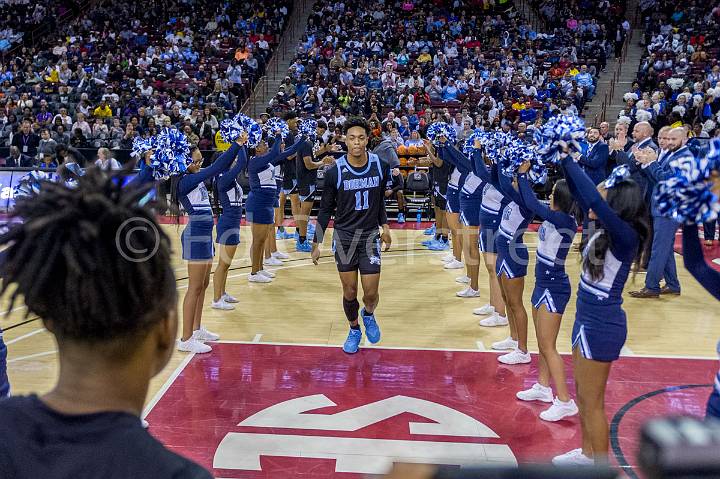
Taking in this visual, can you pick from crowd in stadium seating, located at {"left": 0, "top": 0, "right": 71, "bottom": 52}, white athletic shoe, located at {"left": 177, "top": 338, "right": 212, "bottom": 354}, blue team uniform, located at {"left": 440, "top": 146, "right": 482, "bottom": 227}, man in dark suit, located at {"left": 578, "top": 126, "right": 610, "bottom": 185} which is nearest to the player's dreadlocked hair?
white athletic shoe, located at {"left": 177, "top": 338, "right": 212, "bottom": 354}

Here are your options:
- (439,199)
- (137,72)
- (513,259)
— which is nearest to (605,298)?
(513,259)

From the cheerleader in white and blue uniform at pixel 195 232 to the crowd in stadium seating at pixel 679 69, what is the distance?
8585 mm

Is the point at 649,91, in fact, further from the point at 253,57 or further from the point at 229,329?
the point at 229,329

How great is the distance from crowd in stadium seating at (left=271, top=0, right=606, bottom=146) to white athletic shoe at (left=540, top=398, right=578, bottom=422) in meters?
9.36

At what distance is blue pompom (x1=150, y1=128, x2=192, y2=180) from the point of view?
502 centimetres

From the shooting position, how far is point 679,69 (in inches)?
646

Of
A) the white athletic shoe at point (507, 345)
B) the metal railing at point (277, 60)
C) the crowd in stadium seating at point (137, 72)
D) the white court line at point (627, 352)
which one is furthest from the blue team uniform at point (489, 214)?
the metal railing at point (277, 60)

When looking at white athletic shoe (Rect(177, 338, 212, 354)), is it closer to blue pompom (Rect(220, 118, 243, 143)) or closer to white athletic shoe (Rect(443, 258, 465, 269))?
blue pompom (Rect(220, 118, 243, 143))

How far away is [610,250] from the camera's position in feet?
11.0

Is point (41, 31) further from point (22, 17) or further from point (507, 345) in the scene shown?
point (507, 345)

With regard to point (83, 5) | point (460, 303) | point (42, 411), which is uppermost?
point (83, 5)

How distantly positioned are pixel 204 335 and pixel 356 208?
179 centimetres

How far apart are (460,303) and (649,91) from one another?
11.6 m

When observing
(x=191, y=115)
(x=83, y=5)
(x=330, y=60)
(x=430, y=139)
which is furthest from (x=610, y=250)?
(x=83, y=5)
